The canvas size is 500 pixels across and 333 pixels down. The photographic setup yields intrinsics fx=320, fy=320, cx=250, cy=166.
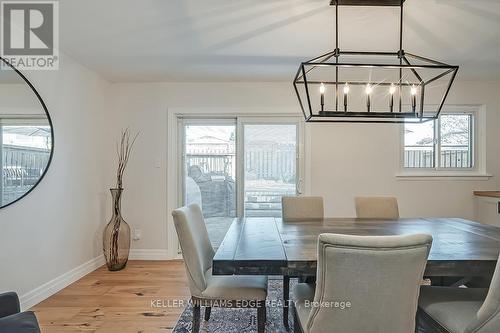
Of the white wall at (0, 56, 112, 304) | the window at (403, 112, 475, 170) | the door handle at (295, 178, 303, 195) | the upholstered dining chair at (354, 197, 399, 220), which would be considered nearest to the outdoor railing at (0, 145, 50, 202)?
the white wall at (0, 56, 112, 304)

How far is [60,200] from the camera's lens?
3168 millimetres

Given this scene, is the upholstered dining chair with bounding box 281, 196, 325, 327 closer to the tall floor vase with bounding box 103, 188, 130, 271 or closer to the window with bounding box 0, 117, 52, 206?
the tall floor vase with bounding box 103, 188, 130, 271

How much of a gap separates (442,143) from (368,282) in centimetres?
371

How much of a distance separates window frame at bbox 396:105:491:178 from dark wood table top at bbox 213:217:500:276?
155cm

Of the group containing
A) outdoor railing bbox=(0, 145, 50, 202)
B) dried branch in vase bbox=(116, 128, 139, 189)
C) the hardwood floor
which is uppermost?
dried branch in vase bbox=(116, 128, 139, 189)

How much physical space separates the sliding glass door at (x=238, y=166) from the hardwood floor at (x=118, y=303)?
3.32 feet

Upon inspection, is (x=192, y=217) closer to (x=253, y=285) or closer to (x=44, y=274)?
(x=253, y=285)

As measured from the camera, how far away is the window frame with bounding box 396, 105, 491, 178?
4.11m

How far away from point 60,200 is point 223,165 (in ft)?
6.31

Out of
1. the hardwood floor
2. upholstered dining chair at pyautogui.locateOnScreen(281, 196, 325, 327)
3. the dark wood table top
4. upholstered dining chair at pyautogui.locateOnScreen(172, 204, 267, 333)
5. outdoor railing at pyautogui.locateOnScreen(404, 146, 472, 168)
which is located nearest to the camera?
the dark wood table top

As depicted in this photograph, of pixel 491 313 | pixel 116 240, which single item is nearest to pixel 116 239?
pixel 116 240

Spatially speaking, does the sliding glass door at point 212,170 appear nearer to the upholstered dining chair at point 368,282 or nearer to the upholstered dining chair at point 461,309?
the upholstered dining chair at point 461,309

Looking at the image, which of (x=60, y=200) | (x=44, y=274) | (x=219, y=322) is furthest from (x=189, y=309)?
(x=60, y=200)

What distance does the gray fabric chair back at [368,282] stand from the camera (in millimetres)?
1207
